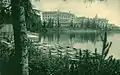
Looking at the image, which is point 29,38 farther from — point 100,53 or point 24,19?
point 100,53

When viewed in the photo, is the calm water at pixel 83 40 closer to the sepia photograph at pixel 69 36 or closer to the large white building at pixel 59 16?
the sepia photograph at pixel 69 36

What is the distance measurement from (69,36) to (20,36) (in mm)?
653

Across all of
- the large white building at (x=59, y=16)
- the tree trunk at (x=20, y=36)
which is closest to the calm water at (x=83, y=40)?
the large white building at (x=59, y=16)

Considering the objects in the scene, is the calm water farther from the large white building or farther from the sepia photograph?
the large white building

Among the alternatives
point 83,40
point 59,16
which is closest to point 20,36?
point 59,16

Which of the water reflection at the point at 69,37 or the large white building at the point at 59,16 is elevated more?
the large white building at the point at 59,16

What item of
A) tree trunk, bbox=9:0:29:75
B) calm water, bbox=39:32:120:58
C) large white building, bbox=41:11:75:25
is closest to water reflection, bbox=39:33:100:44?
calm water, bbox=39:32:120:58

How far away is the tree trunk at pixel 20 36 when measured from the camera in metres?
5.01

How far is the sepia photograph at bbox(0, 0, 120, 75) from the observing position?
5.26 metres

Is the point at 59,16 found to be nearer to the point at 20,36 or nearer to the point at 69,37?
the point at 69,37

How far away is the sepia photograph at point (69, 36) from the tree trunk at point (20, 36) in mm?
55

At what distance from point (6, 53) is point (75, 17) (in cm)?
110

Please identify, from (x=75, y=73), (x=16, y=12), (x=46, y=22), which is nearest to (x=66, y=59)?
(x=75, y=73)

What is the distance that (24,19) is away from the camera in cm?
505
